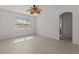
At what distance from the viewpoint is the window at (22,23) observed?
26.8 feet

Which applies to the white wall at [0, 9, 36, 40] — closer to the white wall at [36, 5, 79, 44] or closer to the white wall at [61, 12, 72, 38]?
the white wall at [36, 5, 79, 44]

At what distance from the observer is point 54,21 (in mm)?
6980

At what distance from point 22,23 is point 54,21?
338cm

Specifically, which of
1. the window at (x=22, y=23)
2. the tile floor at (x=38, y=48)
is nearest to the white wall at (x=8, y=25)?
the window at (x=22, y=23)

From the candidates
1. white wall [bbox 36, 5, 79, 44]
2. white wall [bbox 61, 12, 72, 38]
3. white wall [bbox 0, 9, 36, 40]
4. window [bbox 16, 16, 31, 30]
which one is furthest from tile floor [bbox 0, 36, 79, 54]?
window [bbox 16, 16, 31, 30]

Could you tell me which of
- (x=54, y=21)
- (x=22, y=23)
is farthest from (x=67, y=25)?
(x=22, y=23)

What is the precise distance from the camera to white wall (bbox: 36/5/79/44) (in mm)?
5032

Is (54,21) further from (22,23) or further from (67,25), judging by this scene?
(22,23)

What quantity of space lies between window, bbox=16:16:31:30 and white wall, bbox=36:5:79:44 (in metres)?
1.41

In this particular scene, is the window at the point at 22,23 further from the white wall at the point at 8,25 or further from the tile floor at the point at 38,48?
the tile floor at the point at 38,48

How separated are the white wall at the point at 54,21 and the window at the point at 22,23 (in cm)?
141

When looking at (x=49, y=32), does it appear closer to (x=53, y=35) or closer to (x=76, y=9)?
(x=53, y=35)

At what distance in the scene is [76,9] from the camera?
497 cm
